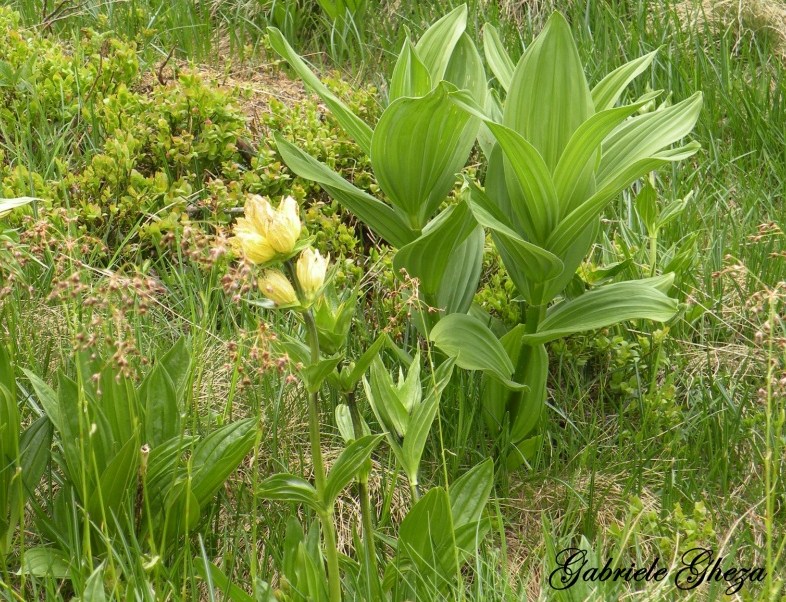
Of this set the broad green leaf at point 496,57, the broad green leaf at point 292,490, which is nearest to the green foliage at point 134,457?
the broad green leaf at point 292,490

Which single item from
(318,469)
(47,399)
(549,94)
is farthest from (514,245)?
(47,399)

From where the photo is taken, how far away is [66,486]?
219 centimetres

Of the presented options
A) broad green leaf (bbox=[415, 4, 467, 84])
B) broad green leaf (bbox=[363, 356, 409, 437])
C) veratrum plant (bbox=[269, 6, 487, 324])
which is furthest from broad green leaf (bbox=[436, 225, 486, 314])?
broad green leaf (bbox=[363, 356, 409, 437])

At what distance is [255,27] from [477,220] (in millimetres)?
3008

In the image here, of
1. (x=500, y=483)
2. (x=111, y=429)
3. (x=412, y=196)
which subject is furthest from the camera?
(x=500, y=483)

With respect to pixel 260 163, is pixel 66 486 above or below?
below

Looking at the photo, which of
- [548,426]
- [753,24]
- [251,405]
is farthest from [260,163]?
[753,24]

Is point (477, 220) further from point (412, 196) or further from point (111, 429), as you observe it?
point (111, 429)

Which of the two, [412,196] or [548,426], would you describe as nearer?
[412,196]

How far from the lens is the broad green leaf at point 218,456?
214cm

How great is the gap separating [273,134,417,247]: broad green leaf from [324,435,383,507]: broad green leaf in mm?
830

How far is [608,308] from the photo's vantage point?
2457 mm

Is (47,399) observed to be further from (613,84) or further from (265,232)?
(613,84)

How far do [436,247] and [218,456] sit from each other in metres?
0.73
